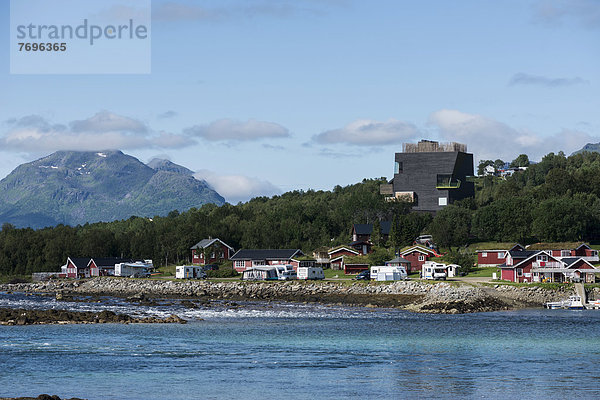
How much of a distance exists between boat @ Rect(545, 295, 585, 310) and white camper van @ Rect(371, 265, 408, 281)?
20.3 metres

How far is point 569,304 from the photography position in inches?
3051

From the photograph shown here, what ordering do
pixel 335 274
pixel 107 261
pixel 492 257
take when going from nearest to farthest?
pixel 492 257, pixel 335 274, pixel 107 261

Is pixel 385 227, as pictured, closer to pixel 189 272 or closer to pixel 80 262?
pixel 189 272

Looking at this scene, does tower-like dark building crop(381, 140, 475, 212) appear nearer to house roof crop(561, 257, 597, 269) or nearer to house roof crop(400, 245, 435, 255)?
house roof crop(400, 245, 435, 255)

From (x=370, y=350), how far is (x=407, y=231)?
7429 centimetres

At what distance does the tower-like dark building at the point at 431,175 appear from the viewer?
145000mm

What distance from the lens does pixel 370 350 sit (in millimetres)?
45250

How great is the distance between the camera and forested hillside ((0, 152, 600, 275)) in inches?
4574

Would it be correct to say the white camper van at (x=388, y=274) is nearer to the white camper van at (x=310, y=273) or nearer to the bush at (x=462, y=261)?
the bush at (x=462, y=261)

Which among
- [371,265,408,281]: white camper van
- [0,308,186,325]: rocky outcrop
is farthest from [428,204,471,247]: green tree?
[0,308,186,325]: rocky outcrop

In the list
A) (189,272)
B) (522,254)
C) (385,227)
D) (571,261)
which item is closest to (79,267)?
(189,272)

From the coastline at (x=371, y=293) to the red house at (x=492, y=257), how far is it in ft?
65.5

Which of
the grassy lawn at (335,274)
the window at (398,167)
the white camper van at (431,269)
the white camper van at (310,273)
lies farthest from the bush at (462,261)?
the window at (398,167)

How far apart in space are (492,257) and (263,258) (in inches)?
1319
